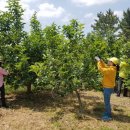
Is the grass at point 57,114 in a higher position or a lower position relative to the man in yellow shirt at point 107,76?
lower

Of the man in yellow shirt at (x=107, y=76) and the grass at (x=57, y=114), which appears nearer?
the grass at (x=57, y=114)

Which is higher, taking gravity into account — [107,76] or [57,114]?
[107,76]

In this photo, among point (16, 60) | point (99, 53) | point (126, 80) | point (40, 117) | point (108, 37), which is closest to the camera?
point (40, 117)

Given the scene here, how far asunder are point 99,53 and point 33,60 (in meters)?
2.43

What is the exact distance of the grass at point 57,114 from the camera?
9617 mm

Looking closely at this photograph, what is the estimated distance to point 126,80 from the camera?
15.2m

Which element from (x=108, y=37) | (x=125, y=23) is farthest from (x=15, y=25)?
(x=125, y=23)

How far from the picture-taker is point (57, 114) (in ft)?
35.1

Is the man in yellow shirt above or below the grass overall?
above

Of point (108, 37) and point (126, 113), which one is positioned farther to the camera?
point (108, 37)

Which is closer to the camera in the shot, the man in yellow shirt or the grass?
the grass

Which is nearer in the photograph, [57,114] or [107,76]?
[107,76]

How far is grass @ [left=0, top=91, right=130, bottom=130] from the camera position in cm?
962

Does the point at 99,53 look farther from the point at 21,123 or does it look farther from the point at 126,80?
the point at 126,80
